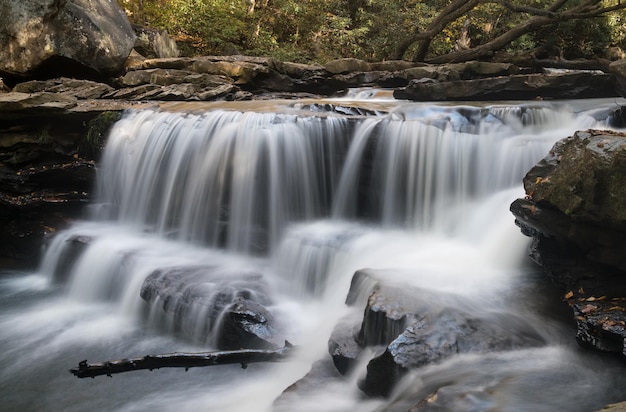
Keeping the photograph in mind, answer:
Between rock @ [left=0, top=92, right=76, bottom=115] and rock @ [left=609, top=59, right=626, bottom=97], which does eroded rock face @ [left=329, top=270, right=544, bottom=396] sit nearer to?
rock @ [left=609, top=59, right=626, bottom=97]

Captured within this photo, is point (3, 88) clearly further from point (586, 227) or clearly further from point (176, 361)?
point (586, 227)

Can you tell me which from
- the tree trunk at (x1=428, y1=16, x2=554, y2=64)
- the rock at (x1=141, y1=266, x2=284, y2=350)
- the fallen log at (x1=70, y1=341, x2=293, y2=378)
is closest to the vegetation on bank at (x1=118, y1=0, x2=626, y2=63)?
the tree trunk at (x1=428, y1=16, x2=554, y2=64)

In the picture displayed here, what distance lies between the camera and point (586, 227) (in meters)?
4.18

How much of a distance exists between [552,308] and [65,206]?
7574mm

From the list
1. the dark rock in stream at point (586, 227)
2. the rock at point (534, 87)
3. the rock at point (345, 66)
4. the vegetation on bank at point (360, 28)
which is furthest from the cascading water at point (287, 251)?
the vegetation on bank at point (360, 28)

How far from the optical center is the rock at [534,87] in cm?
938

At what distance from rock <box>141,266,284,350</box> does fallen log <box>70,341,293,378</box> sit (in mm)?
386

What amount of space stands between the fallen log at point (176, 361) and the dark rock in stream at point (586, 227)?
102 inches

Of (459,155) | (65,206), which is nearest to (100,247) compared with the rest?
(65,206)

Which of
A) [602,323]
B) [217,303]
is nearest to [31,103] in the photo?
[217,303]

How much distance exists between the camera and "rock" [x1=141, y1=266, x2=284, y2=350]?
16.8 ft

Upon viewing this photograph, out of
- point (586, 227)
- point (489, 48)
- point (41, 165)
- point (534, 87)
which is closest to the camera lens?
point (586, 227)

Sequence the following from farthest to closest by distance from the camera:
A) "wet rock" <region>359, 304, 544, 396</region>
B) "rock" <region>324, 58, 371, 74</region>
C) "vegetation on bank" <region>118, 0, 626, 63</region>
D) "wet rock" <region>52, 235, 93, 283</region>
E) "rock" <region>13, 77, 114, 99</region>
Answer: "vegetation on bank" <region>118, 0, 626, 63</region> < "rock" <region>324, 58, 371, 74</region> < "rock" <region>13, 77, 114, 99</region> < "wet rock" <region>52, 235, 93, 283</region> < "wet rock" <region>359, 304, 544, 396</region>

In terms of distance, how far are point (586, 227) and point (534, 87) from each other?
607 centimetres
